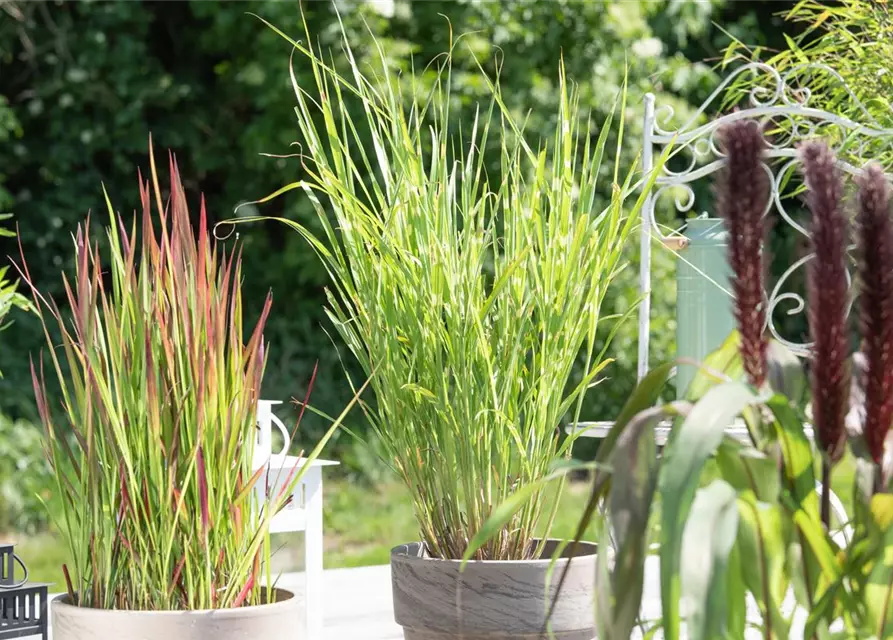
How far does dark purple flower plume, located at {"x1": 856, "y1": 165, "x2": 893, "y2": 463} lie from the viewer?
2.87 feet

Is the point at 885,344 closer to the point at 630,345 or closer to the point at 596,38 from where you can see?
the point at 630,345

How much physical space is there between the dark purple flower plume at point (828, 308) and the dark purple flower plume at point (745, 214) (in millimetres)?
42

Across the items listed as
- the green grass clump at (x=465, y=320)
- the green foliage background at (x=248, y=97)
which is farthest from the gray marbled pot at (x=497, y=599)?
the green foliage background at (x=248, y=97)

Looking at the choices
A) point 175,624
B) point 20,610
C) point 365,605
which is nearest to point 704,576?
point 175,624

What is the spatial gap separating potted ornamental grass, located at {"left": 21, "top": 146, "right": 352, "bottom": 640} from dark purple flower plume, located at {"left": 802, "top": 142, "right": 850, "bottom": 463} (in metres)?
0.90

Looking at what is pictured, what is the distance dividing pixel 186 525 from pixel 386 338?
1.51 ft

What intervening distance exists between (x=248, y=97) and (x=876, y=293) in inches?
256

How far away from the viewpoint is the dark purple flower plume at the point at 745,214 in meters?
0.91

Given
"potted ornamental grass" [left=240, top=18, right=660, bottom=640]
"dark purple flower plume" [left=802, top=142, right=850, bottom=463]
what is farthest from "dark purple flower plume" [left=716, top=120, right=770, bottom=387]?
"potted ornamental grass" [left=240, top=18, right=660, bottom=640]

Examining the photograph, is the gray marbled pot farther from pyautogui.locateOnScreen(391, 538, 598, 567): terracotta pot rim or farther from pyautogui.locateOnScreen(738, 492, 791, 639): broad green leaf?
pyautogui.locateOnScreen(738, 492, 791, 639): broad green leaf

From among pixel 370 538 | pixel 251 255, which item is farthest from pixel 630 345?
pixel 251 255

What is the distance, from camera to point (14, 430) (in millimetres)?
5777

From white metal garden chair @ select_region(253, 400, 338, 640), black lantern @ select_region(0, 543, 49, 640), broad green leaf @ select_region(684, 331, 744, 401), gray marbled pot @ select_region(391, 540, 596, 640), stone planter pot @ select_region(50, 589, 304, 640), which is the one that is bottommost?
white metal garden chair @ select_region(253, 400, 338, 640)

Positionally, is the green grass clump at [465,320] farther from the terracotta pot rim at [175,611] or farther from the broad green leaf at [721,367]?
the broad green leaf at [721,367]
